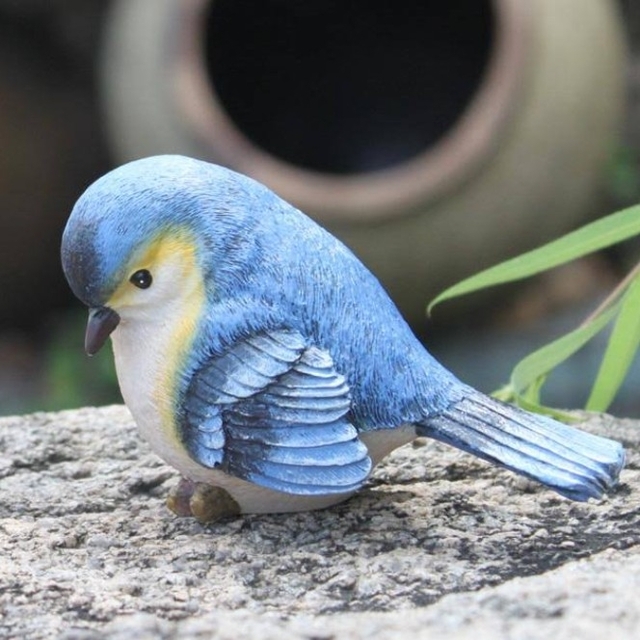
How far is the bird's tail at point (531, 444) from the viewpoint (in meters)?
1.05

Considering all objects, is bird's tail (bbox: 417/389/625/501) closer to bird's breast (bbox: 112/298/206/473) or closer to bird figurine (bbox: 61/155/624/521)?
bird figurine (bbox: 61/155/624/521)

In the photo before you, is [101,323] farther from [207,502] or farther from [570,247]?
[570,247]

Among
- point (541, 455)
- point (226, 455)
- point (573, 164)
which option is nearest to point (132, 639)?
point (226, 455)

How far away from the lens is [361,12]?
8.34 feet

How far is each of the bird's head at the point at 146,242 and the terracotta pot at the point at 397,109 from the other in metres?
1.10

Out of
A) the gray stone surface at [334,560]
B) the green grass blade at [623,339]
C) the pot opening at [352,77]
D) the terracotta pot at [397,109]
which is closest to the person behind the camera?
the gray stone surface at [334,560]

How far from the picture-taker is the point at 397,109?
2.58 metres

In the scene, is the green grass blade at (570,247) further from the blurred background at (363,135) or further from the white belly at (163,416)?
the blurred background at (363,135)

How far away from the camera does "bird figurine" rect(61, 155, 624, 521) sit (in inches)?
41.3

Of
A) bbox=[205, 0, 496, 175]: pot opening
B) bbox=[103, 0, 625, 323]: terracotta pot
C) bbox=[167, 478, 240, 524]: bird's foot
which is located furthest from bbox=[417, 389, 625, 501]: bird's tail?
bbox=[205, 0, 496, 175]: pot opening

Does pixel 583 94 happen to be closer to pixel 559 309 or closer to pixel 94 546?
pixel 559 309

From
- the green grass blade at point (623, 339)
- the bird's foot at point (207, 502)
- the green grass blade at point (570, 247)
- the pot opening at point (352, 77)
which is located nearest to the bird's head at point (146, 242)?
the bird's foot at point (207, 502)

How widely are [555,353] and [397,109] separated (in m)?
1.31

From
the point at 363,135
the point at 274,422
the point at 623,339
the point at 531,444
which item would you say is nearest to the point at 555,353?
the point at 623,339
